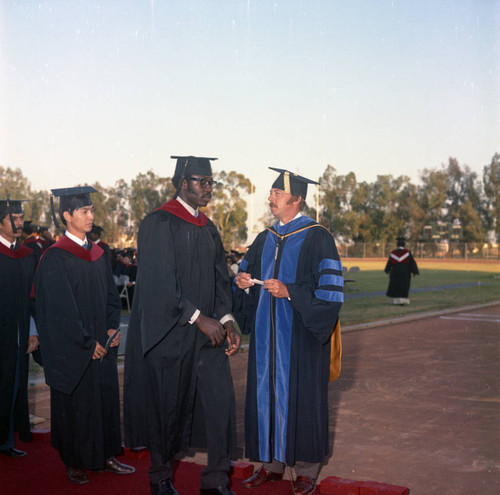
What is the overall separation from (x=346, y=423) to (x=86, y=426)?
9.01 feet

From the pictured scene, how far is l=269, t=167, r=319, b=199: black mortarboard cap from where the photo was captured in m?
5.02

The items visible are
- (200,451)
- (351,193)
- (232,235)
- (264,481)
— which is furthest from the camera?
(351,193)

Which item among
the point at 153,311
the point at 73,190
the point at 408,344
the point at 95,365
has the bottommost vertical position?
the point at 408,344

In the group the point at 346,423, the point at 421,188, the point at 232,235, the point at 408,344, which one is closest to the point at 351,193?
the point at 421,188

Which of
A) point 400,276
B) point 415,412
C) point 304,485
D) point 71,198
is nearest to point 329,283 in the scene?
point 304,485

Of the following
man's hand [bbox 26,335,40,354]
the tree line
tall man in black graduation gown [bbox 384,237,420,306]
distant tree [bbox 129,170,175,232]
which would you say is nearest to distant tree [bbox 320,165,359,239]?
the tree line

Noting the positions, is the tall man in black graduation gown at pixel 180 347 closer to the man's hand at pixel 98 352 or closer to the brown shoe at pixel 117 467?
the man's hand at pixel 98 352

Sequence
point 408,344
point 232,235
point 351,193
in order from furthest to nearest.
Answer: point 351,193 → point 232,235 → point 408,344

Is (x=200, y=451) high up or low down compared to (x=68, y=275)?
down

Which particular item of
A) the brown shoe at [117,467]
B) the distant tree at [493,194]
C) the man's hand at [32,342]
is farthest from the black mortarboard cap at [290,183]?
the distant tree at [493,194]

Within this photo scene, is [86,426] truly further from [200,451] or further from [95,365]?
[200,451]

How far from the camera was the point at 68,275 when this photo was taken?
4.93 meters

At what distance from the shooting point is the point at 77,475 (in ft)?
15.6

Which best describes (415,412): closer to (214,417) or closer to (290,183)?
(290,183)
